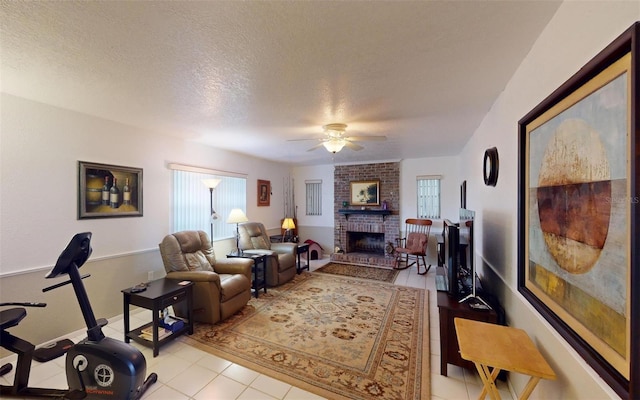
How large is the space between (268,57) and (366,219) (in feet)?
16.4

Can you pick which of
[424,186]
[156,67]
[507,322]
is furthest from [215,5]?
[424,186]

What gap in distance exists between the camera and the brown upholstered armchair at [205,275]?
2.83m

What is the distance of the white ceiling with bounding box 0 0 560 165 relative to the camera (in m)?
1.27

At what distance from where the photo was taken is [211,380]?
2.01m

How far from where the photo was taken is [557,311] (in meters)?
1.20

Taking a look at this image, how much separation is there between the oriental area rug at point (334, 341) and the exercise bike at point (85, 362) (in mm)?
766

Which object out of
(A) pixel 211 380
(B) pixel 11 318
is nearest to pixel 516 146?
(A) pixel 211 380

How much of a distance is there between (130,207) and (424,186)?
5.54m

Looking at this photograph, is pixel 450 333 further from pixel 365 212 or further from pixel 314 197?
pixel 314 197

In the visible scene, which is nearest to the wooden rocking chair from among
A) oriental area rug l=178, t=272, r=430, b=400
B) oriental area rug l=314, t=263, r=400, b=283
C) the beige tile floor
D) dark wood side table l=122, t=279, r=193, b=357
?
oriental area rug l=314, t=263, r=400, b=283

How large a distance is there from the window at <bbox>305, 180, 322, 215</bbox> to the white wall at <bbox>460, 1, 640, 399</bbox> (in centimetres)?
446

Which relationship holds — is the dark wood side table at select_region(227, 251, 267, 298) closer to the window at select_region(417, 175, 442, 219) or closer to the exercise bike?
the exercise bike

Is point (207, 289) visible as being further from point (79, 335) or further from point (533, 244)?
point (533, 244)

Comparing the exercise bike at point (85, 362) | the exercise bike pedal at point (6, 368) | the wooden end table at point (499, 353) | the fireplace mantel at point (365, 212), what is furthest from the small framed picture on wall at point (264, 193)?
the wooden end table at point (499, 353)
